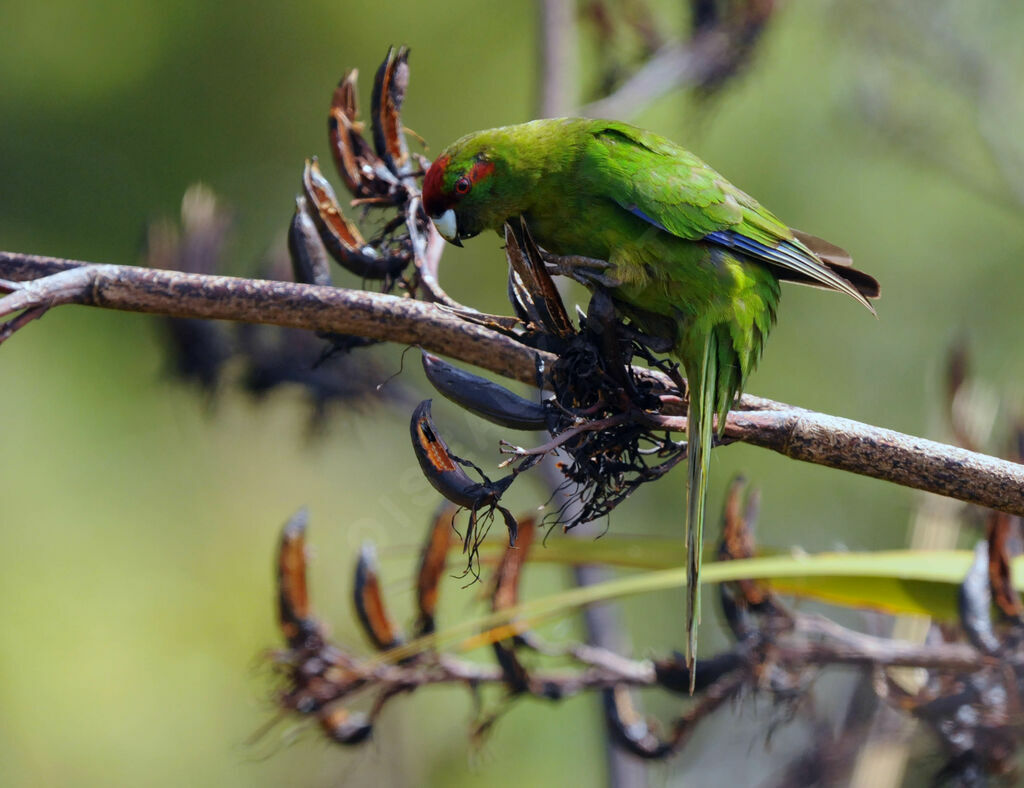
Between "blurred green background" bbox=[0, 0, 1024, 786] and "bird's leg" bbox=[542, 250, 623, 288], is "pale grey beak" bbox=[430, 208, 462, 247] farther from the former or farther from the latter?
"blurred green background" bbox=[0, 0, 1024, 786]

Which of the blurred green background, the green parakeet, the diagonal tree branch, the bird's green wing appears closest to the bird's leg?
the green parakeet

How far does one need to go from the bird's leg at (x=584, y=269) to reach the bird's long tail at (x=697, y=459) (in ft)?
0.99

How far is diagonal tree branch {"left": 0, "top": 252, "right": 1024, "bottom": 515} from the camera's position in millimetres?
1873

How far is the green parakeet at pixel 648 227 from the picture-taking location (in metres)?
2.66

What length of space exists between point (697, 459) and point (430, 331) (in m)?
0.62

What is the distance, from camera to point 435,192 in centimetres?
272

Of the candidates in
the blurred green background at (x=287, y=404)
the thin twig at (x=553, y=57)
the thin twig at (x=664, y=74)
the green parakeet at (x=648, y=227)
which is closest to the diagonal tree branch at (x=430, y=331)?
the green parakeet at (x=648, y=227)

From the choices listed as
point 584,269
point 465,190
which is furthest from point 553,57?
point 584,269

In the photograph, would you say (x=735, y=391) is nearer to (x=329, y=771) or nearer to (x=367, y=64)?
(x=329, y=771)

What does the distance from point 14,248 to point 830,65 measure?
5704mm

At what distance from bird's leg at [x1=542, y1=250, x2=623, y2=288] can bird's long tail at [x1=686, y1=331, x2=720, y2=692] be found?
30 centimetres

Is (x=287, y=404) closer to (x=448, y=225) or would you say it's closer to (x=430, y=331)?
(x=448, y=225)

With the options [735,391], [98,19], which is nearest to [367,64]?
[98,19]

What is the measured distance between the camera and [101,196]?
713 cm
